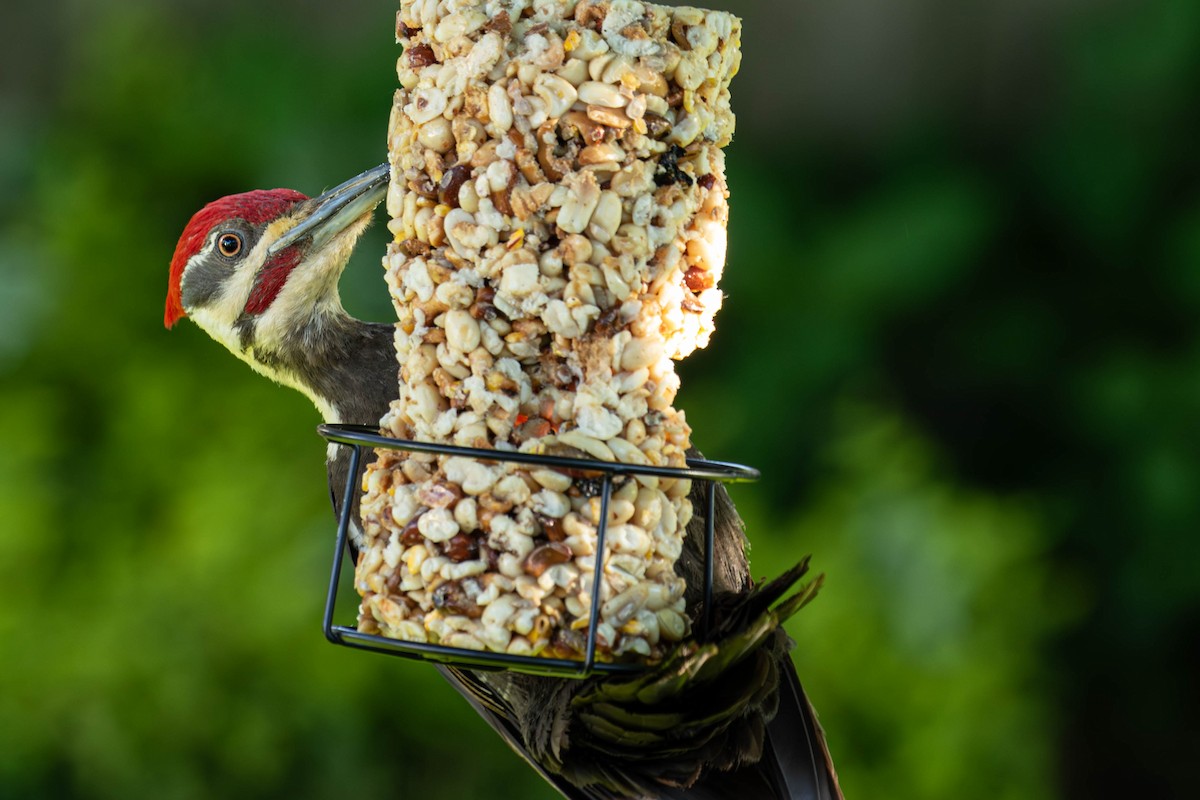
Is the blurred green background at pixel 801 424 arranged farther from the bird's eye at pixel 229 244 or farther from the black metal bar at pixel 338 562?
the black metal bar at pixel 338 562

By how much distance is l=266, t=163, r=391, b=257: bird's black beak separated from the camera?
278 cm

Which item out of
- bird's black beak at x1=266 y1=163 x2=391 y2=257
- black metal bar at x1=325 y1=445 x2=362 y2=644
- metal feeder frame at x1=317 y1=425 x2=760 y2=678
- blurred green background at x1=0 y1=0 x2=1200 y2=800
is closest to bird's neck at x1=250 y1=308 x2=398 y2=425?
bird's black beak at x1=266 y1=163 x2=391 y2=257

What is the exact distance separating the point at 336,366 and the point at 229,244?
13.9 inches

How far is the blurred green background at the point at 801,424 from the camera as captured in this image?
412 centimetres

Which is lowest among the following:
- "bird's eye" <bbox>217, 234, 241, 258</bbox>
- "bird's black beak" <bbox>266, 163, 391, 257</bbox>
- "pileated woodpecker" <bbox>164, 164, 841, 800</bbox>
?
"pileated woodpecker" <bbox>164, 164, 841, 800</bbox>

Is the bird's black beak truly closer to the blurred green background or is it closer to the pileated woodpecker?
the pileated woodpecker

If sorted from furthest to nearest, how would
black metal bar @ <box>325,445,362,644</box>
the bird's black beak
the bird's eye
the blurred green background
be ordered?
the blurred green background < the bird's eye < the bird's black beak < black metal bar @ <box>325,445,362,644</box>

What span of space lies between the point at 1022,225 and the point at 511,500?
373 centimetres

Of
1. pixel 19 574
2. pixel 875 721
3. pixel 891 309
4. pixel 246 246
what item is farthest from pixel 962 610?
pixel 19 574

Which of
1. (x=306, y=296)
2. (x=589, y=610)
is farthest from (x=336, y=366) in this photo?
(x=589, y=610)

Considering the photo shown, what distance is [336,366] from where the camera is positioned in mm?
3131

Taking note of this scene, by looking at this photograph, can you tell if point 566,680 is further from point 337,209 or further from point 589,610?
point 337,209

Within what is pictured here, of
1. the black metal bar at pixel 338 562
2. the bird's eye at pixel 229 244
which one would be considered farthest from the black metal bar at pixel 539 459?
the bird's eye at pixel 229 244

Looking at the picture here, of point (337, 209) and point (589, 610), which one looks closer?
point (589, 610)
